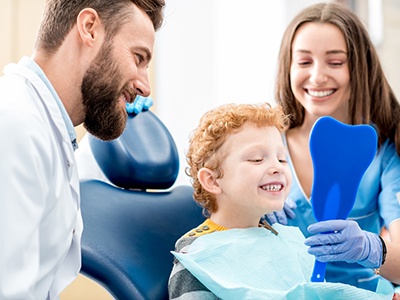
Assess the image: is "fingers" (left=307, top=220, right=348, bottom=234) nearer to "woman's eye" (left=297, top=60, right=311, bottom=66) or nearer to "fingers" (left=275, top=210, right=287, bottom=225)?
"fingers" (left=275, top=210, right=287, bottom=225)

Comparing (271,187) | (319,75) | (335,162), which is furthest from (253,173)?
(319,75)

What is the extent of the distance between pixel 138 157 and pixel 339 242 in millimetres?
594

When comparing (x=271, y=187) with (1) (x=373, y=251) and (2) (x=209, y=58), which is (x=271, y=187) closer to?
(1) (x=373, y=251)

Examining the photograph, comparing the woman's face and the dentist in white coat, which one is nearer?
the dentist in white coat

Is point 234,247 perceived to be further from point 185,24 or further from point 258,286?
point 185,24

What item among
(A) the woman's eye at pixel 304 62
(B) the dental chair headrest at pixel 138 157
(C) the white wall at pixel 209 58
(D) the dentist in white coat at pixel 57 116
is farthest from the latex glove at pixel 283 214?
(C) the white wall at pixel 209 58

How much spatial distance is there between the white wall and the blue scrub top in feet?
5.45

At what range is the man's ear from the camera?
1417 millimetres

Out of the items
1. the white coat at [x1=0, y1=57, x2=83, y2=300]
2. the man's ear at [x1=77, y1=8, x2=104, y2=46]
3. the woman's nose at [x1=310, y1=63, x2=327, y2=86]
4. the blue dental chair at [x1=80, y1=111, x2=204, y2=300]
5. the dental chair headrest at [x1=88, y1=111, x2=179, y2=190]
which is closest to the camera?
the white coat at [x1=0, y1=57, x2=83, y2=300]

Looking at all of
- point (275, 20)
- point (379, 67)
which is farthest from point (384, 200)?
point (275, 20)

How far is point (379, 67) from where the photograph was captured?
6.95ft

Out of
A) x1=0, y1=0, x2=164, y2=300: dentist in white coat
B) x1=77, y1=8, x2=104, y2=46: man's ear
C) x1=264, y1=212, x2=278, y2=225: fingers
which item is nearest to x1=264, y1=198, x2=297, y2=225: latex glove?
x1=264, y1=212, x2=278, y2=225: fingers

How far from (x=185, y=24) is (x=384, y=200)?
2130mm

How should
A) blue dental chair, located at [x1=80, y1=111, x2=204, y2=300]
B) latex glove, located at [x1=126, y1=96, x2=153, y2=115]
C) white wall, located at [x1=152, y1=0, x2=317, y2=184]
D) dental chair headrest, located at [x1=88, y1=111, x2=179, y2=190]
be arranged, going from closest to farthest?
blue dental chair, located at [x1=80, y1=111, x2=204, y2=300], dental chair headrest, located at [x1=88, y1=111, x2=179, y2=190], latex glove, located at [x1=126, y1=96, x2=153, y2=115], white wall, located at [x1=152, y1=0, x2=317, y2=184]
